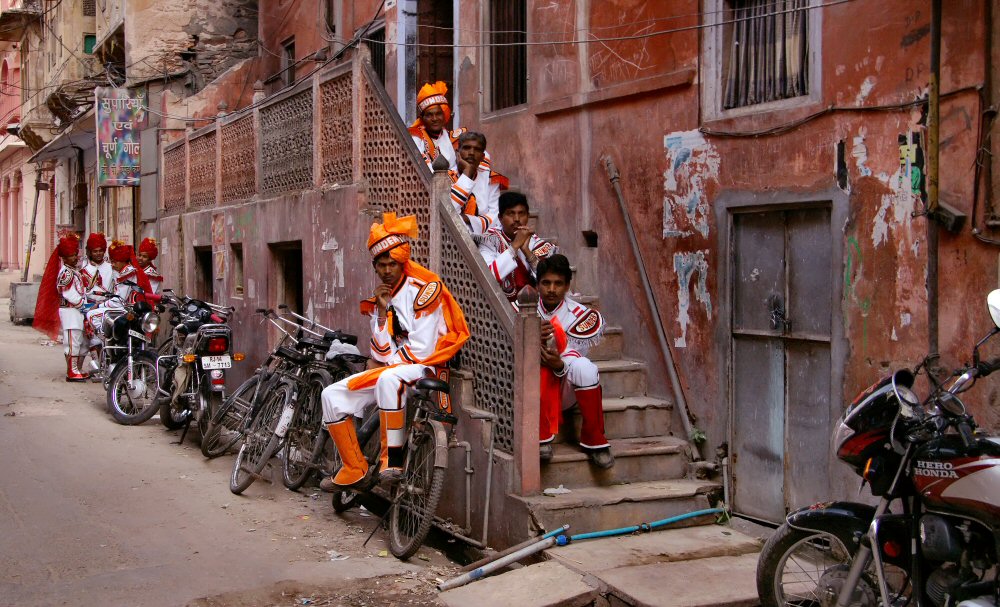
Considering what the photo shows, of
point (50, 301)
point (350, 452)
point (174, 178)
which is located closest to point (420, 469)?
point (350, 452)

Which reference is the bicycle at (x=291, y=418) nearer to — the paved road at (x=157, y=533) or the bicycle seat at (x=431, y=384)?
the paved road at (x=157, y=533)

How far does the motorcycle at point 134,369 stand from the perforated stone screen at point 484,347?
4808mm

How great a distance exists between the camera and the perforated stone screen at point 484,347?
262 inches

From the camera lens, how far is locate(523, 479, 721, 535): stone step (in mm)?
6312

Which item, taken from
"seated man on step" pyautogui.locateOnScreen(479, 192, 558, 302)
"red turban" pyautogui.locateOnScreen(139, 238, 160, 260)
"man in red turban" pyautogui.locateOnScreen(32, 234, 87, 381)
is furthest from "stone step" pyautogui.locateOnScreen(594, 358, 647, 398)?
"red turban" pyautogui.locateOnScreen(139, 238, 160, 260)

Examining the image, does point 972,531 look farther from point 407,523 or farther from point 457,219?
point 457,219

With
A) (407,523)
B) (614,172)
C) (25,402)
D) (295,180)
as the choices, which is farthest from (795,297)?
(25,402)

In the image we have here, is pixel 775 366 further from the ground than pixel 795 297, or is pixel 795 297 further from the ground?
pixel 795 297

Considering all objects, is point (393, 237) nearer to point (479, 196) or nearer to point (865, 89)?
point (479, 196)

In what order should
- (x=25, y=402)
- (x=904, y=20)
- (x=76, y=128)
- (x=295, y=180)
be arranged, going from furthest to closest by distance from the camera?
(x=76, y=128)
(x=25, y=402)
(x=295, y=180)
(x=904, y=20)

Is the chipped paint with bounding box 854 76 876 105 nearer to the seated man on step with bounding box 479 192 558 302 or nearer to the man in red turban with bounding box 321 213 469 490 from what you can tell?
the seated man on step with bounding box 479 192 558 302

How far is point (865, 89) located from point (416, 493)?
3.82 m

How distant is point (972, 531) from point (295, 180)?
8040mm

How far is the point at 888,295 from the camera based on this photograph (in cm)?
599
